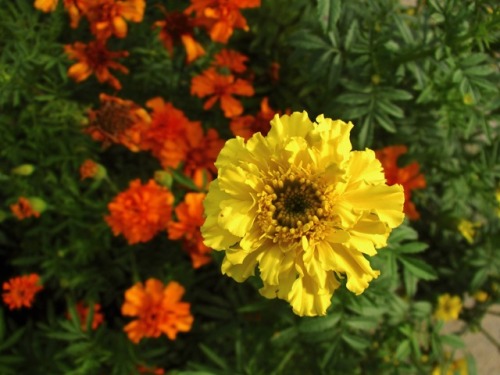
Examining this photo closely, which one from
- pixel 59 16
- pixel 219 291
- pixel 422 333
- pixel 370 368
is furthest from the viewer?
pixel 219 291

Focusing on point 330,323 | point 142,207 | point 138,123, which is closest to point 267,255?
point 330,323

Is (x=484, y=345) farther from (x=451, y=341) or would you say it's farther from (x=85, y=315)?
(x=85, y=315)

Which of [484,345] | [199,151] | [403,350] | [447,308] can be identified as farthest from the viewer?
[484,345]

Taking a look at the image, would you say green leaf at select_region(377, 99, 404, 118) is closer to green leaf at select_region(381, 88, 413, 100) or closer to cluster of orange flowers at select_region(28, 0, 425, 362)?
green leaf at select_region(381, 88, 413, 100)

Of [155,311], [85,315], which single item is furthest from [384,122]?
[85,315]

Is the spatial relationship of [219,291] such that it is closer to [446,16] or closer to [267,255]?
[267,255]

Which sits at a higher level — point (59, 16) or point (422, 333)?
point (59, 16)
